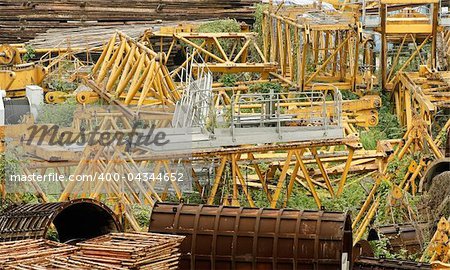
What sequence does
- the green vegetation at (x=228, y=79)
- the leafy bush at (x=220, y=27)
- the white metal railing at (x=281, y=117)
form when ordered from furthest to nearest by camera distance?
the leafy bush at (x=220, y=27)
the green vegetation at (x=228, y=79)
the white metal railing at (x=281, y=117)

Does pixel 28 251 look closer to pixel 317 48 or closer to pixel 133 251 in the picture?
pixel 133 251

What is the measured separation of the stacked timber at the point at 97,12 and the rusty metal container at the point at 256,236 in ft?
75.8

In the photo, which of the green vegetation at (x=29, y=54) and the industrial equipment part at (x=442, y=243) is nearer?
the industrial equipment part at (x=442, y=243)

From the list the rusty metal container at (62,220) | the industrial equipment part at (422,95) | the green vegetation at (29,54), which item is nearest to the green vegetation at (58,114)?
the rusty metal container at (62,220)

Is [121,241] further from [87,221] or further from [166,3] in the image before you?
[166,3]

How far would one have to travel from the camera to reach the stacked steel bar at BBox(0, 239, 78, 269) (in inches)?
763

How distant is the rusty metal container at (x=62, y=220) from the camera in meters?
22.0

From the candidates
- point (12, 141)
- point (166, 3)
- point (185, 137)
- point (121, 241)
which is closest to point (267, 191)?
point (185, 137)

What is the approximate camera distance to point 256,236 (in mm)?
22938

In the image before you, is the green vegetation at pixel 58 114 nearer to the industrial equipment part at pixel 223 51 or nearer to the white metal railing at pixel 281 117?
the industrial equipment part at pixel 223 51

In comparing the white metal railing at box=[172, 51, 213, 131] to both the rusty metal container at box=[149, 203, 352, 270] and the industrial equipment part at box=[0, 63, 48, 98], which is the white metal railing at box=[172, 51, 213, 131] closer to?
the rusty metal container at box=[149, 203, 352, 270]

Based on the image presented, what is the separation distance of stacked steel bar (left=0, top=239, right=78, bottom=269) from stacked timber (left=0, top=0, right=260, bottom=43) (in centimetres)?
2547

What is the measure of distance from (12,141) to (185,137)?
334 cm

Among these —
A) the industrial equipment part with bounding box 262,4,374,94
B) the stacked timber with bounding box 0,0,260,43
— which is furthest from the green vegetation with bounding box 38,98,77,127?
the stacked timber with bounding box 0,0,260,43
